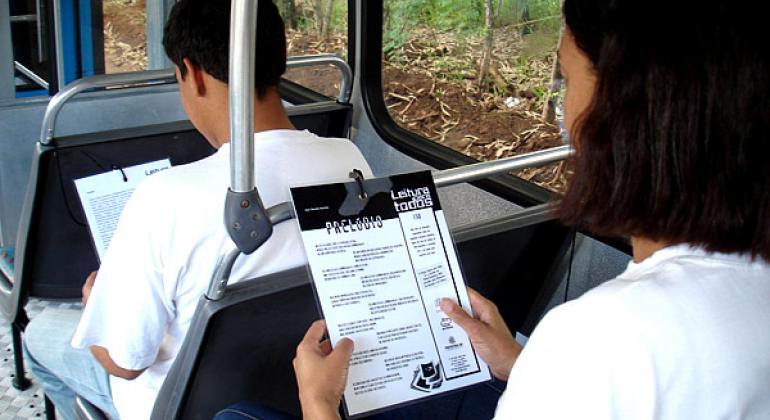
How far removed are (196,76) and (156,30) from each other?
224cm

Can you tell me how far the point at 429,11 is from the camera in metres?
2.59

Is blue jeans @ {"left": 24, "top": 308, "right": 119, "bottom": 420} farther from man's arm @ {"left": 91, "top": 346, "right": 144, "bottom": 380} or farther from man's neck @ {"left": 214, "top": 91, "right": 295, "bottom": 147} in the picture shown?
man's neck @ {"left": 214, "top": 91, "right": 295, "bottom": 147}

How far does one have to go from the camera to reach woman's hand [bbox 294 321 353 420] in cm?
105

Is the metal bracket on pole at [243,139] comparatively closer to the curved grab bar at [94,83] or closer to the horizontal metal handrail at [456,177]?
the horizontal metal handrail at [456,177]

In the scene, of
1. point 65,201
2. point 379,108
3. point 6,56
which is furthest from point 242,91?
point 6,56

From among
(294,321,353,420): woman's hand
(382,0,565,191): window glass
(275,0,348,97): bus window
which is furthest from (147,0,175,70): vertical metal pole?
(294,321,353,420): woman's hand

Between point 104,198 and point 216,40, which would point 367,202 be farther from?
point 104,198

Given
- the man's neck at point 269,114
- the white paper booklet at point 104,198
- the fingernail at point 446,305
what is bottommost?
the white paper booklet at point 104,198

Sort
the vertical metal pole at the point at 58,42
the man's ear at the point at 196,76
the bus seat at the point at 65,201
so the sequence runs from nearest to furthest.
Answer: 1. the man's ear at the point at 196,76
2. the bus seat at the point at 65,201
3. the vertical metal pole at the point at 58,42

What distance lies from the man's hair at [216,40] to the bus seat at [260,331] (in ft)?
1.37

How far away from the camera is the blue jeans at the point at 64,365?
1.68 m

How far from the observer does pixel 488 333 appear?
1.21 metres

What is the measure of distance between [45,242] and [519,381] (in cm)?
169

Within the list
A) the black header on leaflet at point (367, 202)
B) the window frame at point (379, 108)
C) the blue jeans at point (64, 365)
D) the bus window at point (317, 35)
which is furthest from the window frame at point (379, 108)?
the black header on leaflet at point (367, 202)
